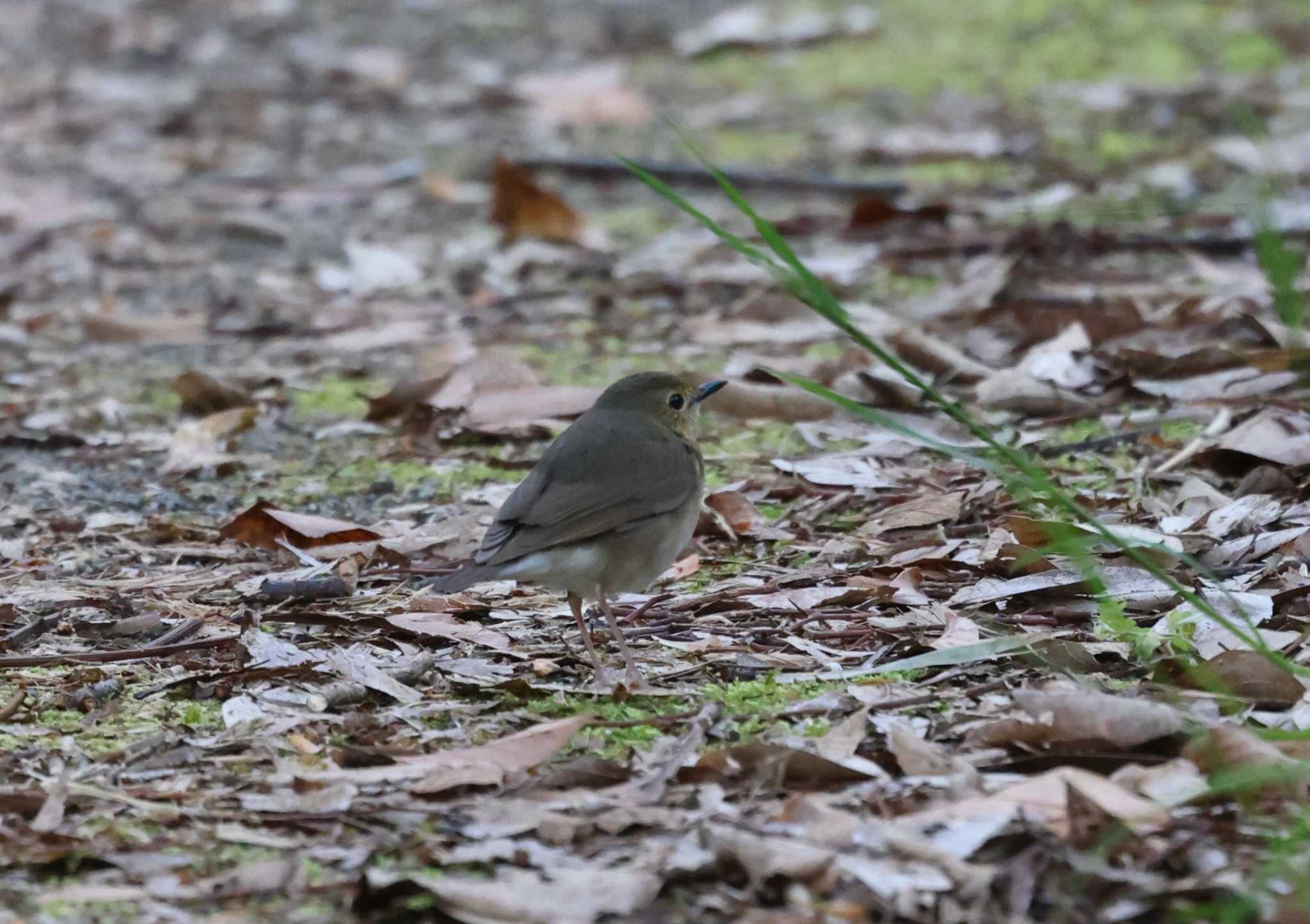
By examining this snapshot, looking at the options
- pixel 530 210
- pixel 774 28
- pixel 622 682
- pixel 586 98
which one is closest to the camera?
pixel 622 682

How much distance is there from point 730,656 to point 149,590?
5.05 ft

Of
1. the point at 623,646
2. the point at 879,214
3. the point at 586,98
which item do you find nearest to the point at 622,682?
the point at 623,646

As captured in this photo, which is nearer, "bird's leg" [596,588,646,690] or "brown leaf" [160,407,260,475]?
"bird's leg" [596,588,646,690]

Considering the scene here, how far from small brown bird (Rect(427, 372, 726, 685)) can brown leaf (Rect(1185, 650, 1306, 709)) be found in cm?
116

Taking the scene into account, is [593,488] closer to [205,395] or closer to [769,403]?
[769,403]

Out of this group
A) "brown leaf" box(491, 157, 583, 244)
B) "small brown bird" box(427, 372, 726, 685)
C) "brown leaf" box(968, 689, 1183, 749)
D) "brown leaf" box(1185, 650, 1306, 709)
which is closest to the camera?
"brown leaf" box(968, 689, 1183, 749)

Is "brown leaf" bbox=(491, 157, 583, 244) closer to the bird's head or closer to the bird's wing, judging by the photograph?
the bird's head

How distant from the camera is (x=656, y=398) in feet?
15.7

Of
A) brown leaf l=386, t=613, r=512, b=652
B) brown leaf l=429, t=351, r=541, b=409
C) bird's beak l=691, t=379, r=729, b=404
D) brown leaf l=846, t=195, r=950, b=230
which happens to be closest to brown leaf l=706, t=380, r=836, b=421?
brown leaf l=429, t=351, r=541, b=409

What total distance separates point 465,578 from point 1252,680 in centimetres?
163

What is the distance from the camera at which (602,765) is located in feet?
10.4

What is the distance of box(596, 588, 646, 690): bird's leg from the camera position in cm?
369

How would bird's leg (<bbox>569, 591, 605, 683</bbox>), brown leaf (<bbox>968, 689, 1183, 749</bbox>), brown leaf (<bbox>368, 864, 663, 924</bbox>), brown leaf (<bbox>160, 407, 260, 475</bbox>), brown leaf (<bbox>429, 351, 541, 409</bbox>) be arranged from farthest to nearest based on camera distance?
brown leaf (<bbox>429, 351, 541, 409</bbox>) → brown leaf (<bbox>160, 407, 260, 475</bbox>) → bird's leg (<bbox>569, 591, 605, 683</bbox>) → brown leaf (<bbox>968, 689, 1183, 749</bbox>) → brown leaf (<bbox>368, 864, 663, 924</bbox>)

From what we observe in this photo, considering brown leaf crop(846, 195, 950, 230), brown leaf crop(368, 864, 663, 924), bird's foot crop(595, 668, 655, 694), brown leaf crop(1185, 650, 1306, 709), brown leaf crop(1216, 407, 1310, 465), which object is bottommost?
brown leaf crop(846, 195, 950, 230)
